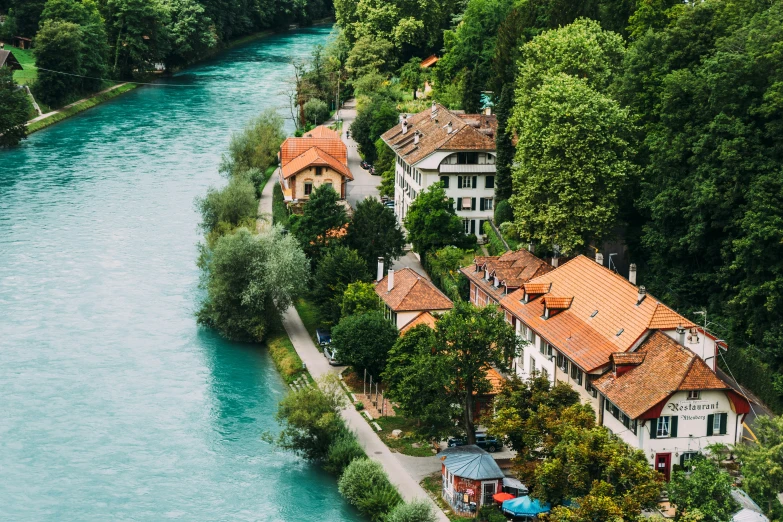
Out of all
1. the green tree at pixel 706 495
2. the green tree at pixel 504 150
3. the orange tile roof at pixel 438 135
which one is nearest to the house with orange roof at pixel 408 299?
the green tree at pixel 504 150

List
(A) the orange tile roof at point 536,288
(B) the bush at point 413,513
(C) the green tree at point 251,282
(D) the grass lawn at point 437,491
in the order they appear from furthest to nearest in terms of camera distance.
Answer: (C) the green tree at point 251,282 → (A) the orange tile roof at point 536,288 → (D) the grass lawn at point 437,491 → (B) the bush at point 413,513

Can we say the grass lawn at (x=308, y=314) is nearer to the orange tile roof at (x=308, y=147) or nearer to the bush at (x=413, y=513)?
the orange tile roof at (x=308, y=147)

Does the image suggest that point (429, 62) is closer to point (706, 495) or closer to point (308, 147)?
point (308, 147)

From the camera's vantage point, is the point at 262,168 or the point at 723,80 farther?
the point at 262,168

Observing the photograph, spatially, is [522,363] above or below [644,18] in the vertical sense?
below

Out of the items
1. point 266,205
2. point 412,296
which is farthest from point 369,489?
point 266,205

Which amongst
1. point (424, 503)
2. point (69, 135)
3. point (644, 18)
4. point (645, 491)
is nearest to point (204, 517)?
point (424, 503)

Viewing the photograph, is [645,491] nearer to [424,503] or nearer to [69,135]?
[424,503]
